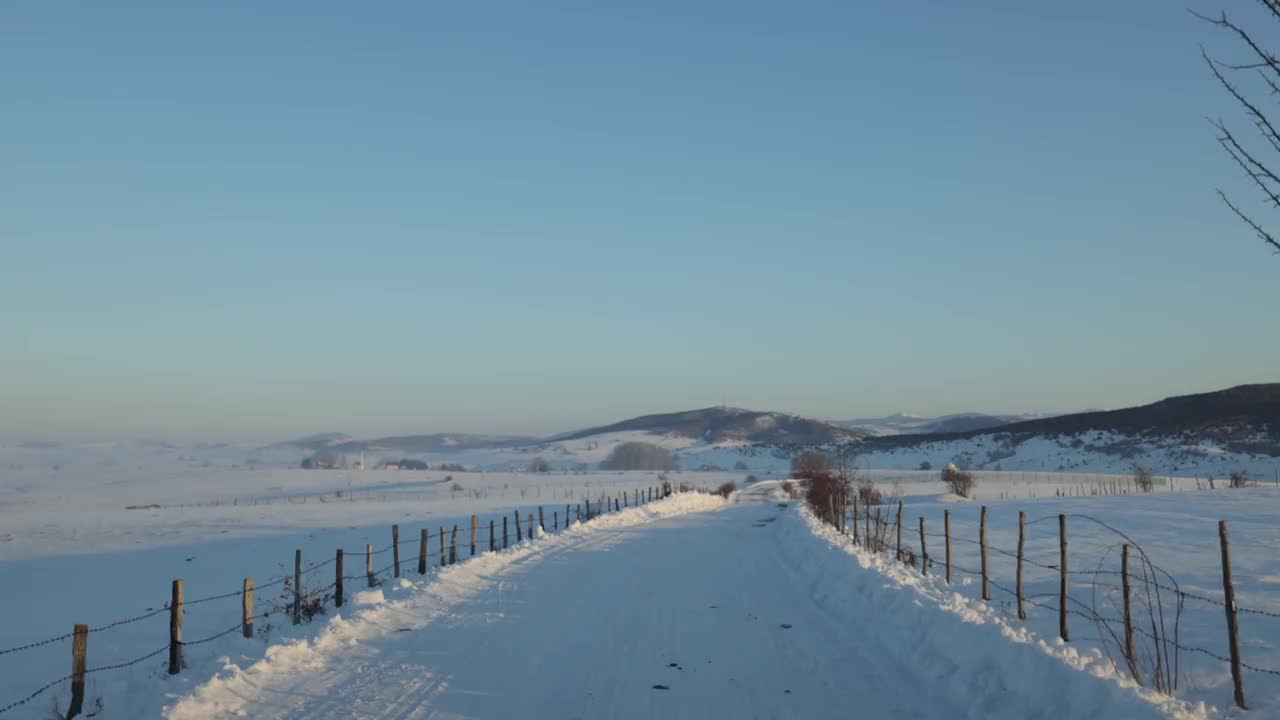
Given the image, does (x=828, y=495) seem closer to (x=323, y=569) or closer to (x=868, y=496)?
(x=868, y=496)

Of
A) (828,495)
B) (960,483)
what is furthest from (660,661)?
(960,483)

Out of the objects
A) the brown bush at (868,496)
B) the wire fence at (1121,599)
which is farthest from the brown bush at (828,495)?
the wire fence at (1121,599)

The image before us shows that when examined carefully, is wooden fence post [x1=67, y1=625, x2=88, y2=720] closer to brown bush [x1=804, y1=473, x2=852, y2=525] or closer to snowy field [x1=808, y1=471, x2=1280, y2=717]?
snowy field [x1=808, y1=471, x2=1280, y2=717]

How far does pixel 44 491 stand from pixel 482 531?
284 feet

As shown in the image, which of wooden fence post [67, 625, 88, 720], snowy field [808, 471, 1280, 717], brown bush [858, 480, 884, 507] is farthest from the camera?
brown bush [858, 480, 884, 507]

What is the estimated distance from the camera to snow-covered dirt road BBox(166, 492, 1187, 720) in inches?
310

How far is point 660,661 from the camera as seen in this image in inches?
388

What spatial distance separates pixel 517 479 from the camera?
400 ft

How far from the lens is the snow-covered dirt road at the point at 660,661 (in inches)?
310

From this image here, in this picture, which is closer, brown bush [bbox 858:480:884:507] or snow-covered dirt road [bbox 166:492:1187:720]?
snow-covered dirt road [bbox 166:492:1187:720]

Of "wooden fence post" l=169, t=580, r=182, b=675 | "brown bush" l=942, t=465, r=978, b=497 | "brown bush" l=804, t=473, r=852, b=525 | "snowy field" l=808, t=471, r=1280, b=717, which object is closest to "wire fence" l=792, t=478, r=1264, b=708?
"snowy field" l=808, t=471, r=1280, b=717

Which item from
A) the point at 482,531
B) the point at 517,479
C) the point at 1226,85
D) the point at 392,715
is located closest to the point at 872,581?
the point at 392,715

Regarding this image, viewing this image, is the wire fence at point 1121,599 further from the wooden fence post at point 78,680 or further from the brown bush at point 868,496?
the wooden fence post at point 78,680

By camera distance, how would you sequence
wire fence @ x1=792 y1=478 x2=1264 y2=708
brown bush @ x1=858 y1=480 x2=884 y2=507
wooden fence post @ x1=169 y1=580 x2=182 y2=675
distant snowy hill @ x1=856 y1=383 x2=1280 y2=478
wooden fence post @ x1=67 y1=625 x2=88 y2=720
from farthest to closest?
distant snowy hill @ x1=856 y1=383 x2=1280 y2=478 → brown bush @ x1=858 y1=480 x2=884 y2=507 → wooden fence post @ x1=169 y1=580 x2=182 y2=675 → wooden fence post @ x1=67 y1=625 x2=88 y2=720 → wire fence @ x1=792 y1=478 x2=1264 y2=708
